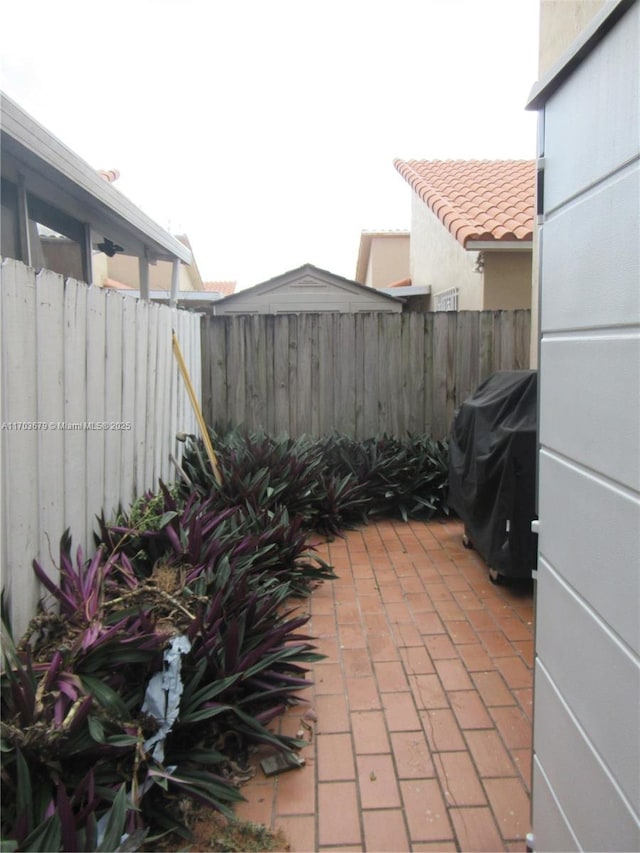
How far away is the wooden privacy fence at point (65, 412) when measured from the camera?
2.40 metres

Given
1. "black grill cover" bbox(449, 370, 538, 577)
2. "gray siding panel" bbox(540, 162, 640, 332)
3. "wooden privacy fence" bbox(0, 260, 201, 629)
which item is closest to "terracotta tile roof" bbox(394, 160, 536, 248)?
"black grill cover" bbox(449, 370, 538, 577)

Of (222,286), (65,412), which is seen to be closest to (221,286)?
(222,286)

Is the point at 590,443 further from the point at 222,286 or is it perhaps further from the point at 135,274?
Result: the point at 222,286

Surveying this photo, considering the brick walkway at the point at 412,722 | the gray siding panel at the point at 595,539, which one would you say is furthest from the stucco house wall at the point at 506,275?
the gray siding panel at the point at 595,539

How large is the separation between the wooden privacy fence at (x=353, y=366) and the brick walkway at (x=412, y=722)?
2787 mm

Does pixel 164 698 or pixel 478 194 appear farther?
pixel 478 194

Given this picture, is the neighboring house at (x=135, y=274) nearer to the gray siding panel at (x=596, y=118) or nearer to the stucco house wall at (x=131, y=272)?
the stucco house wall at (x=131, y=272)

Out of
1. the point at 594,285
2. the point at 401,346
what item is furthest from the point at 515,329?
the point at 594,285

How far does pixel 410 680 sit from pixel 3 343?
242cm

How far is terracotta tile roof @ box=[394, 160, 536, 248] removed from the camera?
26.1ft

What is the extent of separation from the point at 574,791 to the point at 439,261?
417 inches

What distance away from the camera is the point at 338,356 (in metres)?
6.82

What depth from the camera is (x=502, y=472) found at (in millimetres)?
3957

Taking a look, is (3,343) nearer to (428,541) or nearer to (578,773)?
(578,773)
